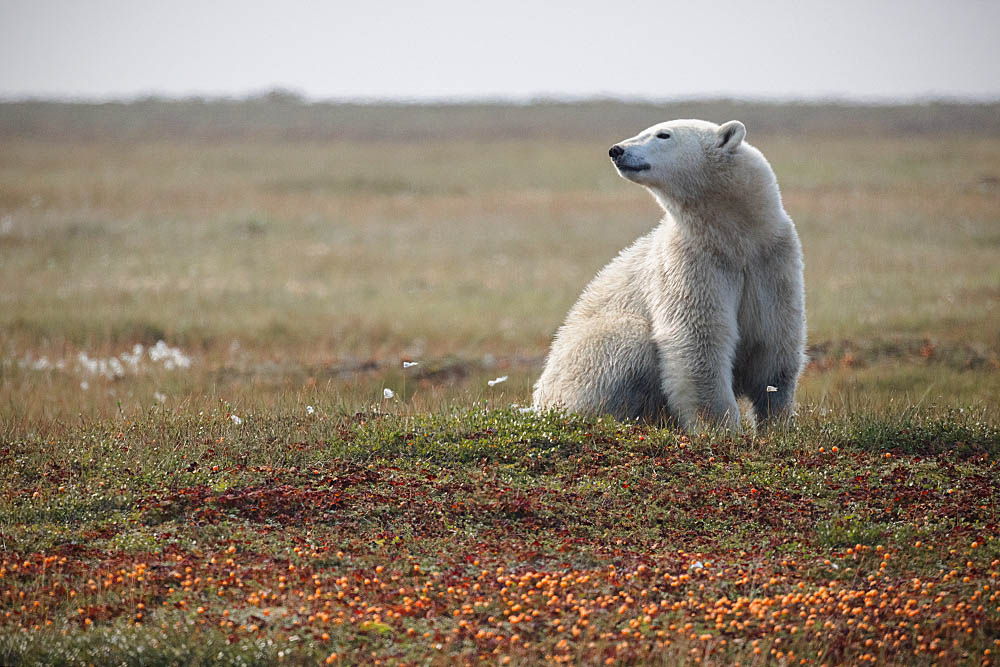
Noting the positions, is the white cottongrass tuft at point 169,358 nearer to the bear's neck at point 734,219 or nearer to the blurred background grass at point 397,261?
the blurred background grass at point 397,261

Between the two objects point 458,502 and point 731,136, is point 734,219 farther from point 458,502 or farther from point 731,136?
point 458,502

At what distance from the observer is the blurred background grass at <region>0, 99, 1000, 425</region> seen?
43.7 feet

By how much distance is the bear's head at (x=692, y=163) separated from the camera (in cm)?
823

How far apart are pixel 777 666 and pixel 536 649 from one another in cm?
122

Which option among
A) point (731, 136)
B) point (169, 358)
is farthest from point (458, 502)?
point (169, 358)

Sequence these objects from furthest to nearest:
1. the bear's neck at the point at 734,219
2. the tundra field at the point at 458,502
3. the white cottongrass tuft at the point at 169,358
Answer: the white cottongrass tuft at the point at 169,358, the bear's neck at the point at 734,219, the tundra field at the point at 458,502

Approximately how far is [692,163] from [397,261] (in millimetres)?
18018

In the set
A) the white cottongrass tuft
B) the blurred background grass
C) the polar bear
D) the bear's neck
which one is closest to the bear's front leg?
the polar bear

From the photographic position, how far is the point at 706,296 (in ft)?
27.1

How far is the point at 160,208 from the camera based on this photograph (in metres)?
33.6

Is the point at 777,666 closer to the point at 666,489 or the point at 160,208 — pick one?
the point at 666,489

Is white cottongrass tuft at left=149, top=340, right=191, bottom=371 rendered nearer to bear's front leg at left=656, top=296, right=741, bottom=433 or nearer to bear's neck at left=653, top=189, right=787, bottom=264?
bear's front leg at left=656, top=296, right=741, bottom=433

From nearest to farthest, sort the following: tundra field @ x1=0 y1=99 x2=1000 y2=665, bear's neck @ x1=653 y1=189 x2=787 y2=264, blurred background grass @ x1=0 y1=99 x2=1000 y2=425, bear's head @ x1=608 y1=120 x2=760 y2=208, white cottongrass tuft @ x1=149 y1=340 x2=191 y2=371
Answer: tundra field @ x1=0 y1=99 x2=1000 y2=665
bear's head @ x1=608 y1=120 x2=760 y2=208
bear's neck @ x1=653 y1=189 x2=787 y2=264
blurred background grass @ x1=0 y1=99 x2=1000 y2=425
white cottongrass tuft @ x1=149 y1=340 x2=191 y2=371

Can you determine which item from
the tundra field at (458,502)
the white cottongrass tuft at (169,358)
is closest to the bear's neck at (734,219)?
the tundra field at (458,502)
